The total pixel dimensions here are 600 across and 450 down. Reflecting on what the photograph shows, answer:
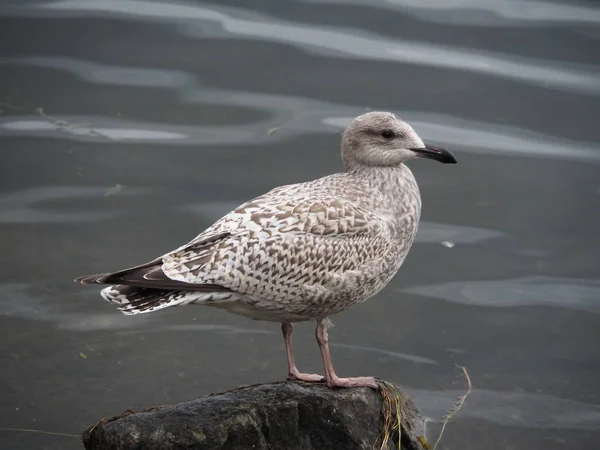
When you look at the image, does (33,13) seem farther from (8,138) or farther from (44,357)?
(44,357)

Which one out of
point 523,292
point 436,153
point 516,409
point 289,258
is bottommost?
point 516,409

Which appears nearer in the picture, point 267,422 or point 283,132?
point 267,422

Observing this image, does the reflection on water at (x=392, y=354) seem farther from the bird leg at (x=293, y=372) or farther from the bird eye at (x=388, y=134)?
the bird eye at (x=388, y=134)

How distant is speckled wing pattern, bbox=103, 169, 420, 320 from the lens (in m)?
5.99

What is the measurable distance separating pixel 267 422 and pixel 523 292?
15.4 feet

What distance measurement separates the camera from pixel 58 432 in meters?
7.88

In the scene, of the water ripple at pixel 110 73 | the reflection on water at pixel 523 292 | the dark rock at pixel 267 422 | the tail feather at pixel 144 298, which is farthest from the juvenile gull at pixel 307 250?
the water ripple at pixel 110 73

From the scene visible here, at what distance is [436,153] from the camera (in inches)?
263

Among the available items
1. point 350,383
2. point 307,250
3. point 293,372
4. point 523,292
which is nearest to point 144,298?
point 307,250

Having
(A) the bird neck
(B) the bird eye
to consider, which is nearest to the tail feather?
(A) the bird neck

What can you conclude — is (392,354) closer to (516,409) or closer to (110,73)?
(516,409)

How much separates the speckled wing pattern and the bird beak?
49cm

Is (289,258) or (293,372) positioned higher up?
(289,258)

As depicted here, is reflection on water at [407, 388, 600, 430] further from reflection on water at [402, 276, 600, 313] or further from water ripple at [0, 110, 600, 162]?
water ripple at [0, 110, 600, 162]
